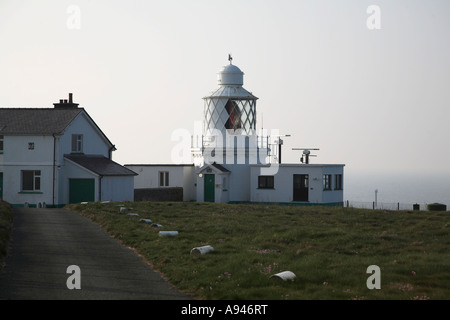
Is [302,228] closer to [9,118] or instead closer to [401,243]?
[401,243]

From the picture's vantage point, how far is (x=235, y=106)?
48594mm

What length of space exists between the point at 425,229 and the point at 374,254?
689 centimetres

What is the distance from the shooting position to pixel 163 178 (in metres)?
50.2

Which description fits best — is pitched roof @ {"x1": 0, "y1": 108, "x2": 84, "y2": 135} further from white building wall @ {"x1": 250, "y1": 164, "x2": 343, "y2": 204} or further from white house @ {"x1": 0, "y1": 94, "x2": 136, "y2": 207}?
white building wall @ {"x1": 250, "y1": 164, "x2": 343, "y2": 204}

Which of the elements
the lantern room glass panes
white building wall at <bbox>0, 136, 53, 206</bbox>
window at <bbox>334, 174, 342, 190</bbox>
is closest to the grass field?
white building wall at <bbox>0, 136, 53, 206</bbox>

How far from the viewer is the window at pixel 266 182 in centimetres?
4834

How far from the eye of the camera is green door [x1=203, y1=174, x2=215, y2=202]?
4803 cm

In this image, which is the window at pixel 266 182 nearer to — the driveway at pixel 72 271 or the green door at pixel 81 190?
the green door at pixel 81 190

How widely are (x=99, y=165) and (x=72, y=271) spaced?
27708 mm

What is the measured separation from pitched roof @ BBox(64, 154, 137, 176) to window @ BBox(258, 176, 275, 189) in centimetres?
922

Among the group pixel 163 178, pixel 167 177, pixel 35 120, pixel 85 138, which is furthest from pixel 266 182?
pixel 35 120

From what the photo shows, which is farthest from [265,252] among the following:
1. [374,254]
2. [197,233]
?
[197,233]

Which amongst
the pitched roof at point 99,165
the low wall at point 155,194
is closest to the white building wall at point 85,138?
the pitched roof at point 99,165
